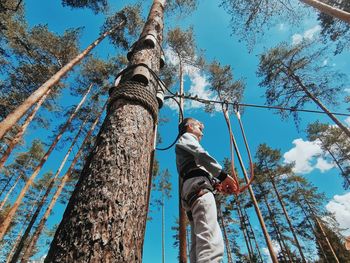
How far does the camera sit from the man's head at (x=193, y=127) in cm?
293

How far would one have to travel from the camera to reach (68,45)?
12438 mm

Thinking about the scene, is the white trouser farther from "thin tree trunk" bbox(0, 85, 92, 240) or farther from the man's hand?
"thin tree trunk" bbox(0, 85, 92, 240)

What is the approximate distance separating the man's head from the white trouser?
1082 mm

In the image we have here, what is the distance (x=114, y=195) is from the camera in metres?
1.15

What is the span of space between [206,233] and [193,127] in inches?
59.1

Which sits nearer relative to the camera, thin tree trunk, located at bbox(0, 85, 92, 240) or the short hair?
the short hair

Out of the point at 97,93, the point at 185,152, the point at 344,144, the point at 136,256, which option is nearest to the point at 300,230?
the point at 344,144

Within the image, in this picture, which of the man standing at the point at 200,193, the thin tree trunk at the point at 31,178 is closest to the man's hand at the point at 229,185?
the man standing at the point at 200,193

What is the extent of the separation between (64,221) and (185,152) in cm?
158

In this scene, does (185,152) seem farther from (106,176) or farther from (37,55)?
(37,55)

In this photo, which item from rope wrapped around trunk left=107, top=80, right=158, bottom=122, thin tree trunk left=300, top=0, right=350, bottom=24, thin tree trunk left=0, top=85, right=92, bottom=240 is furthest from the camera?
thin tree trunk left=0, top=85, right=92, bottom=240

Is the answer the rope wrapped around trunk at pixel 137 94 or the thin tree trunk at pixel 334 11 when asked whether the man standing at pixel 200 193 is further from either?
the thin tree trunk at pixel 334 11

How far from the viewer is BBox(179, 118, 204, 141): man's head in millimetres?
2928

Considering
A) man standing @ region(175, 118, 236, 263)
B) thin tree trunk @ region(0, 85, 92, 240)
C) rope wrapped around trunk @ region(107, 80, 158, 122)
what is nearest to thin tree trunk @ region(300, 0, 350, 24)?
man standing @ region(175, 118, 236, 263)
